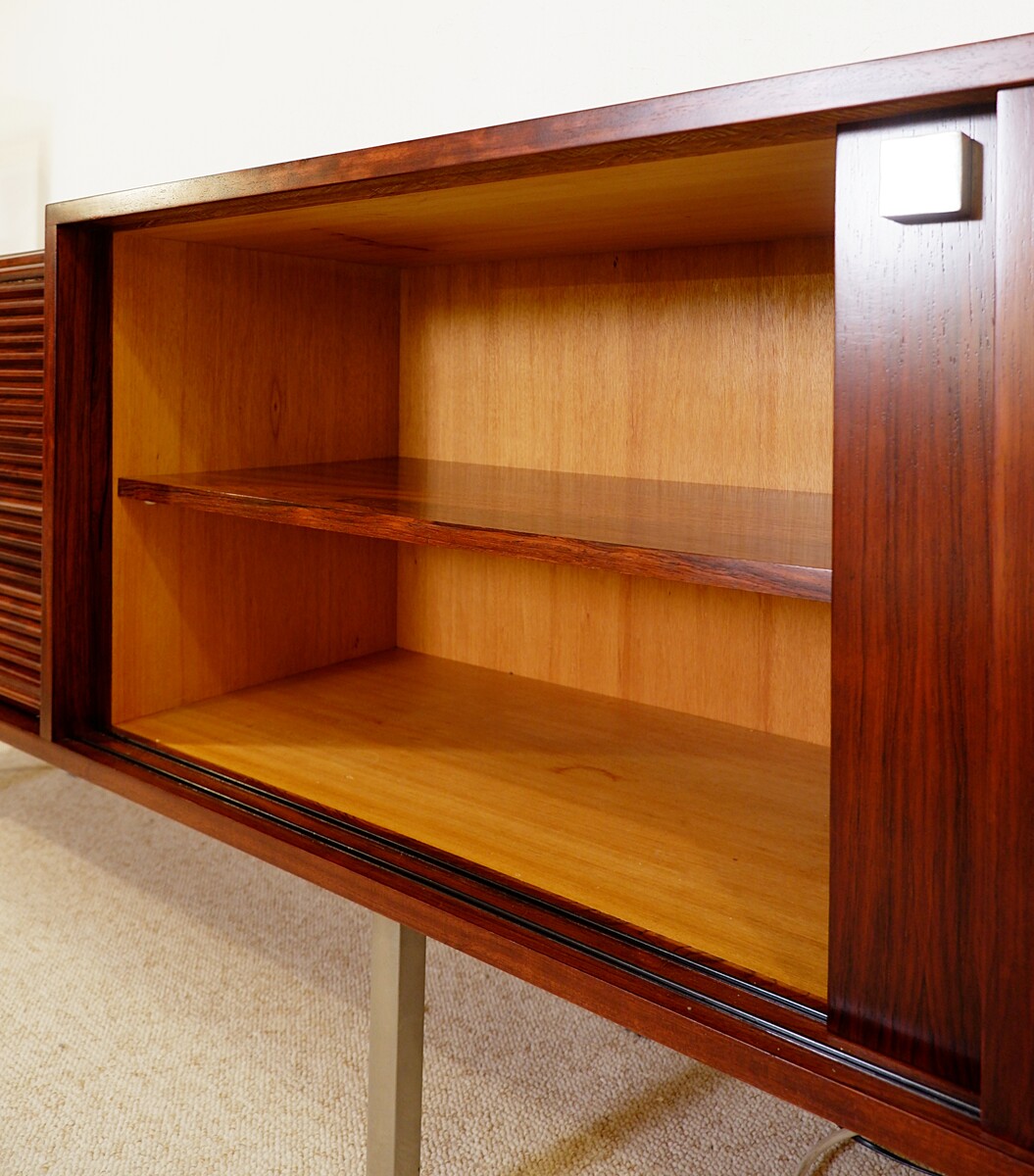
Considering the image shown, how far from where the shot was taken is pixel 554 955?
32.4 inches

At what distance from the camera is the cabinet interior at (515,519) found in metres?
0.96

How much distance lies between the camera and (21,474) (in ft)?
4.32

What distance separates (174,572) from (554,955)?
30.3 inches

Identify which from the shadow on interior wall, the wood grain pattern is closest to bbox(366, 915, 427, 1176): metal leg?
the wood grain pattern

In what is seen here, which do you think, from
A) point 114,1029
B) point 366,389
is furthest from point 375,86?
point 114,1029

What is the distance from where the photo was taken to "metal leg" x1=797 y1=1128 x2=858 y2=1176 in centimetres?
109

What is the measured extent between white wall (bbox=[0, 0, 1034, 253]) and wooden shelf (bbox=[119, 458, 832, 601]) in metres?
0.39

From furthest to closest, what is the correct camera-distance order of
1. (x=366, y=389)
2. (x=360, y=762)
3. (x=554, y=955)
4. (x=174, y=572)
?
(x=366, y=389)
(x=174, y=572)
(x=360, y=762)
(x=554, y=955)

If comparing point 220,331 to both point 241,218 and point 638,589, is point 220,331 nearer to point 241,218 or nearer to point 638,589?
point 241,218

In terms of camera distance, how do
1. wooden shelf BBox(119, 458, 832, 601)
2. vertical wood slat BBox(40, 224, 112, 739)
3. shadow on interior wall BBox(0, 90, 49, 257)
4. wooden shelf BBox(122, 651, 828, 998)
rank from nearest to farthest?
wooden shelf BBox(119, 458, 832, 601) < wooden shelf BBox(122, 651, 828, 998) < vertical wood slat BBox(40, 224, 112, 739) < shadow on interior wall BBox(0, 90, 49, 257)

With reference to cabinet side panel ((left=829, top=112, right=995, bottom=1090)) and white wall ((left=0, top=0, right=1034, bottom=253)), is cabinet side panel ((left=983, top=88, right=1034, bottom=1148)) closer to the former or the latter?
cabinet side panel ((left=829, top=112, right=995, bottom=1090))

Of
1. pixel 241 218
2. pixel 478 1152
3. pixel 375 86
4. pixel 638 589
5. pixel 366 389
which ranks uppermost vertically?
pixel 375 86

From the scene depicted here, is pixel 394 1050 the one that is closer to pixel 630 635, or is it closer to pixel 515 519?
pixel 515 519

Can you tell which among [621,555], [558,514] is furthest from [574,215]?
[621,555]
